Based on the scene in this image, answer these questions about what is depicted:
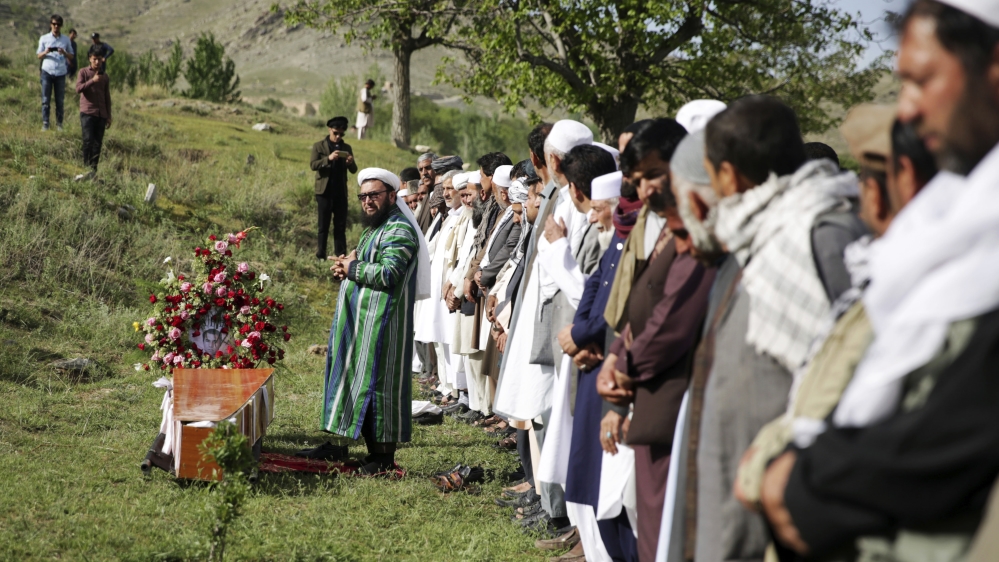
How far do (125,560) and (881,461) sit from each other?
3732 millimetres

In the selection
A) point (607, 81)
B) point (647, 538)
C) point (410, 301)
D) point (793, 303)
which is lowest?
point (647, 538)

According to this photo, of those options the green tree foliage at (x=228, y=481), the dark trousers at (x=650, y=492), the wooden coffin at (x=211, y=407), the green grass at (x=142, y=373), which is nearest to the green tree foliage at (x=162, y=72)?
the green grass at (x=142, y=373)

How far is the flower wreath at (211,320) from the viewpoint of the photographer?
646 centimetres

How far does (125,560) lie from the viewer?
426 centimetres

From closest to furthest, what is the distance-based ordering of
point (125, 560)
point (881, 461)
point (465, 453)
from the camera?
point (881, 461) → point (125, 560) → point (465, 453)

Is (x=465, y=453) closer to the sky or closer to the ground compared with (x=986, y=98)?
closer to the ground

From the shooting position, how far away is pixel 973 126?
1.69 meters

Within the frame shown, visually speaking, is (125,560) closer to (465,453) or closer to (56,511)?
(56,511)

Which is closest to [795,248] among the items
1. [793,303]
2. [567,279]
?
[793,303]

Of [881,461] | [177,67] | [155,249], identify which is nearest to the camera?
[881,461]

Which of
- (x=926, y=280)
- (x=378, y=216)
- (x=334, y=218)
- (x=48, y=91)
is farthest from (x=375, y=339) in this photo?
(x=48, y=91)

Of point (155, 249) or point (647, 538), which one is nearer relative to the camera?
point (647, 538)

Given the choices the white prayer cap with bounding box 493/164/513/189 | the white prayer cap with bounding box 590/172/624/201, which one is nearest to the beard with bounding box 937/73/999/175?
the white prayer cap with bounding box 590/172/624/201

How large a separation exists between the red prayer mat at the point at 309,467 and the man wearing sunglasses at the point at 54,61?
11.1 metres
